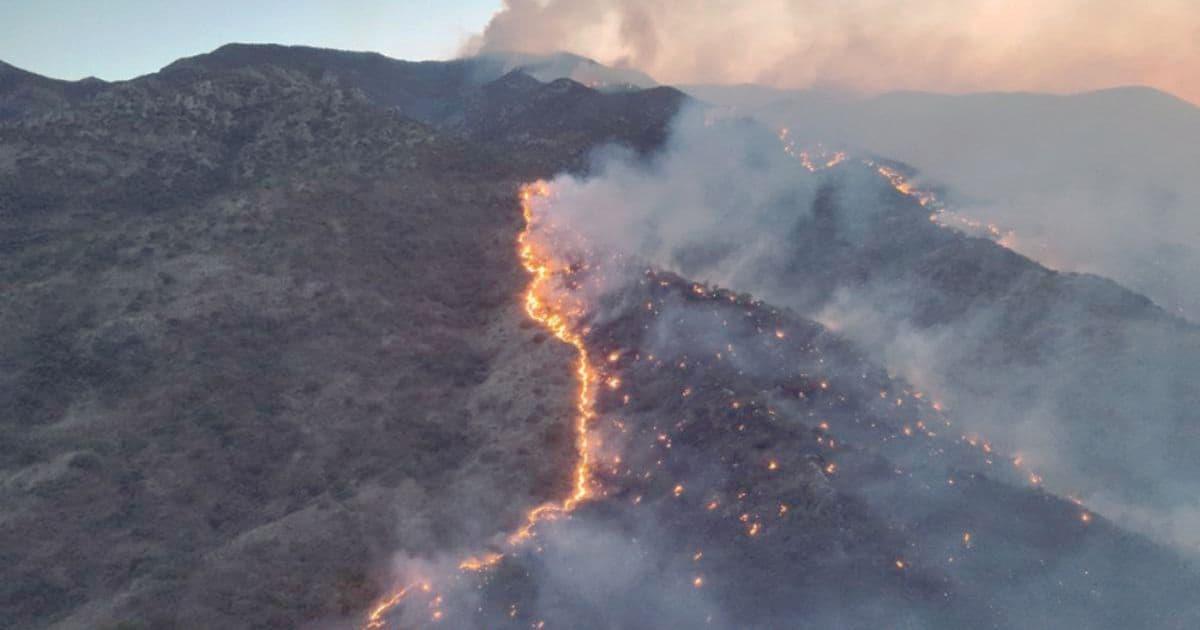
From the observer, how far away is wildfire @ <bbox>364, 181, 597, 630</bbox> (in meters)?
23.5

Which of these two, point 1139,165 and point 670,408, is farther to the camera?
point 1139,165

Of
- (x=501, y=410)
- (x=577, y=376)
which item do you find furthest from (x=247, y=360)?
(x=577, y=376)

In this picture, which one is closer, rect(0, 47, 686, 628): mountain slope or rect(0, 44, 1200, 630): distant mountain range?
rect(0, 44, 1200, 630): distant mountain range

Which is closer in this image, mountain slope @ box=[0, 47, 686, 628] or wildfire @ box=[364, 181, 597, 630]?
wildfire @ box=[364, 181, 597, 630]

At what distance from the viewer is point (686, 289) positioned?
3800 centimetres

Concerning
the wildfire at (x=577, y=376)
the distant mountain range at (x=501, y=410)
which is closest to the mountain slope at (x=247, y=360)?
the distant mountain range at (x=501, y=410)

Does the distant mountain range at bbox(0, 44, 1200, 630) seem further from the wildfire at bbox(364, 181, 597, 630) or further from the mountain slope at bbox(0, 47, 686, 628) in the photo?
the wildfire at bbox(364, 181, 597, 630)

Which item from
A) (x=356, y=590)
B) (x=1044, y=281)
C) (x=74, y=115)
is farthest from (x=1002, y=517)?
(x=74, y=115)

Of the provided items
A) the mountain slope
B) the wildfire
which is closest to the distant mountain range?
the mountain slope

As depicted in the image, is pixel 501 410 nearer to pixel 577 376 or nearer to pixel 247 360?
pixel 577 376

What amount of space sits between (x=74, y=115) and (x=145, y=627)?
44.3m

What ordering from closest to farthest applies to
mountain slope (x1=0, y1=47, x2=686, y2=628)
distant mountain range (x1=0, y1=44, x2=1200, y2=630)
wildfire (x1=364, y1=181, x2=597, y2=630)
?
distant mountain range (x1=0, y1=44, x2=1200, y2=630) < wildfire (x1=364, y1=181, x2=597, y2=630) < mountain slope (x1=0, y1=47, x2=686, y2=628)

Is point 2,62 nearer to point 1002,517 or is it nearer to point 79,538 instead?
point 79,538

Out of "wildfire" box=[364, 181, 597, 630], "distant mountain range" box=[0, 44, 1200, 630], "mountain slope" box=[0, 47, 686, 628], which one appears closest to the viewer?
"distant mountain range" box=[0, 44, 1200, 630]
